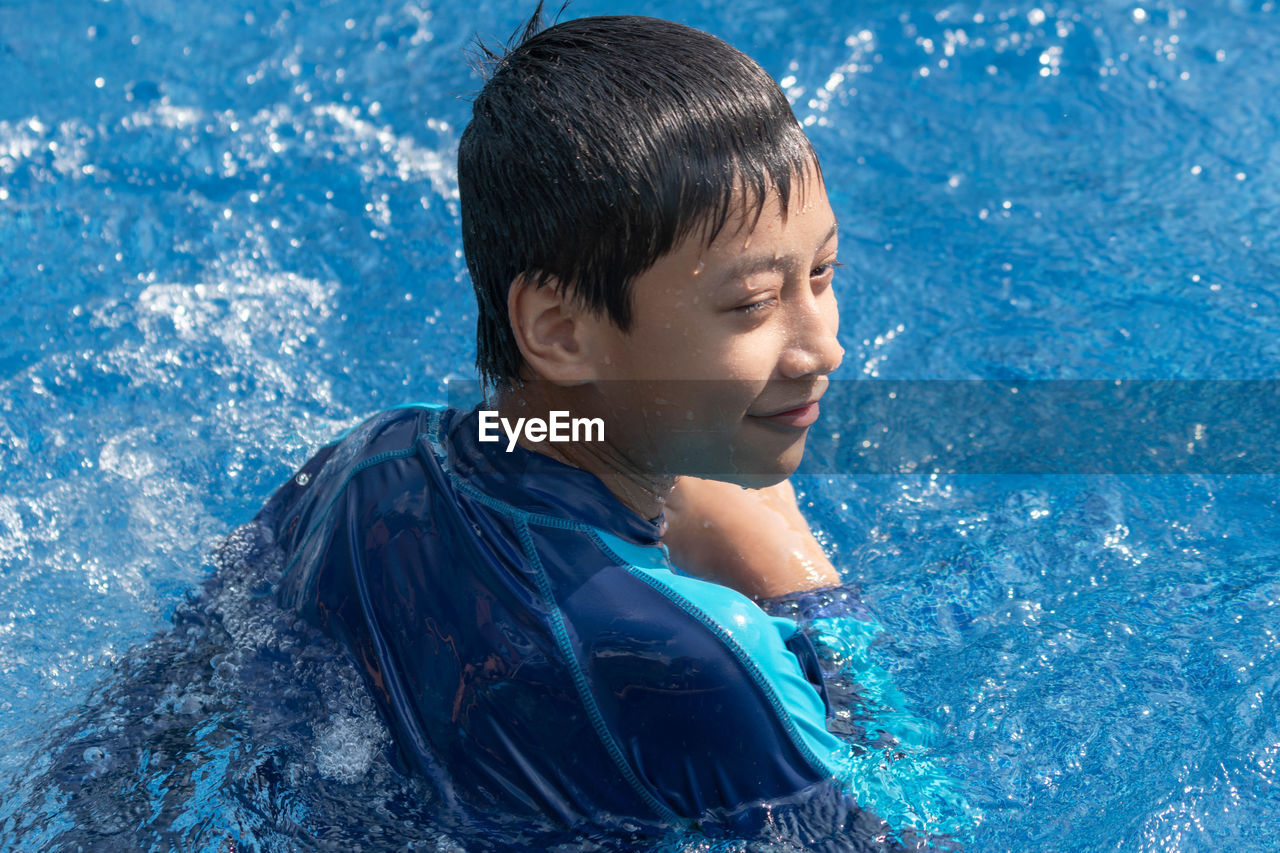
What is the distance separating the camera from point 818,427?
11.8ft

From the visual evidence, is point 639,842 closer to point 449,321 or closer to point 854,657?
point 854,657

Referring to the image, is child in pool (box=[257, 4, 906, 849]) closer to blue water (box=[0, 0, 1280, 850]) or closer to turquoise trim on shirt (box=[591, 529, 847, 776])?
turquoise trim on shirt (box=[591, 529, 847, 776])

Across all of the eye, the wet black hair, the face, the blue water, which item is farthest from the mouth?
the blue water

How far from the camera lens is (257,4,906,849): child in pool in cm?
176

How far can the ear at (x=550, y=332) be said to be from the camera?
185cm

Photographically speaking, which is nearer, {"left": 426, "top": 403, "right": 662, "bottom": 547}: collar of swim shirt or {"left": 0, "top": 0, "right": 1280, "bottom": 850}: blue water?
{"left": 426, "top": 403, "right": 662, "bottom": 547}: collar of swim shirt

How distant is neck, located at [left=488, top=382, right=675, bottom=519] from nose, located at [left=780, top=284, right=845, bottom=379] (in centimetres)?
32

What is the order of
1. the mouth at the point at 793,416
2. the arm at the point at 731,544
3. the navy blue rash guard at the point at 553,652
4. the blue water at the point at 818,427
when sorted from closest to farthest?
the navy blue rash guard at the point at 553,652 < the mouth at the point at 793,416 < the blue water at the point at 818,427 < the arm at the point at 731,544

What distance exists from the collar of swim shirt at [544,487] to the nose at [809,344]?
1.12 ft

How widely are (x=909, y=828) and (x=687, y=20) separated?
3.81 meters

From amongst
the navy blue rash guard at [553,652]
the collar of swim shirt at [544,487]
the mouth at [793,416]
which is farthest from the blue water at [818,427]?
the mouth at [793,416]

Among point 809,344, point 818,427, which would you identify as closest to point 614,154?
point 809,344

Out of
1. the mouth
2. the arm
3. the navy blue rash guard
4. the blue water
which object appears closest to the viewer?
the navy blue rash guard

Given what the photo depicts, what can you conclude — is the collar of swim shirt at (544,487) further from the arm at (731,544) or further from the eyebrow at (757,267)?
the arm at (731,544)
